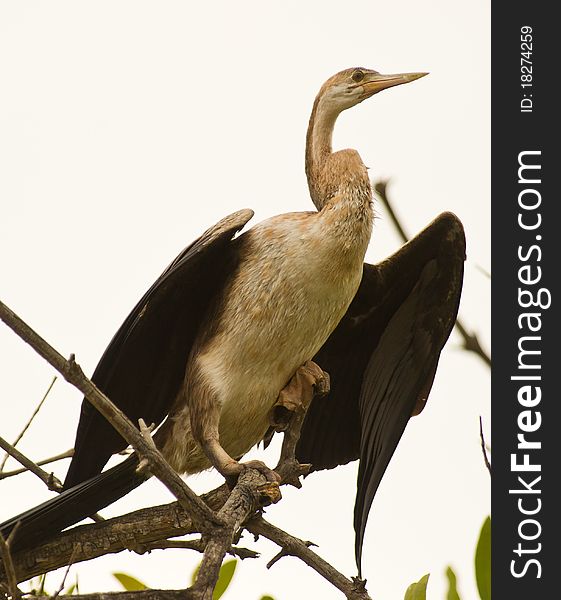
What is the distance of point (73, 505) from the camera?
3.48 metres

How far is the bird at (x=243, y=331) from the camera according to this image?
142 inches

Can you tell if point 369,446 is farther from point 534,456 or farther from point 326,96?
point 326,96

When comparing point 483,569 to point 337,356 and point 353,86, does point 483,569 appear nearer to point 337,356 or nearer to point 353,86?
point 337,356

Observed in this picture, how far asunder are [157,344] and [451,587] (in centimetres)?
126

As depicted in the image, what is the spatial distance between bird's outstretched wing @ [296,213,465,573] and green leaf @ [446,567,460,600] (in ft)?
2.56

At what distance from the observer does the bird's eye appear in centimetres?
418

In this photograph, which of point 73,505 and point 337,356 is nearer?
point 73,505

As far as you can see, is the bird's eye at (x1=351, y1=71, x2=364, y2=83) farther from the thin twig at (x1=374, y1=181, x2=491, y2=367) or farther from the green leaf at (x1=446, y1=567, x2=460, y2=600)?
the green leaf at (x1=446, y1=567, x2=460, y2=600)

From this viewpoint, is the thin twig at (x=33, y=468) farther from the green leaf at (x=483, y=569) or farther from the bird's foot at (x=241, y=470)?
the green leaf at (x=483, y=569)

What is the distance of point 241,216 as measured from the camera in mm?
3711

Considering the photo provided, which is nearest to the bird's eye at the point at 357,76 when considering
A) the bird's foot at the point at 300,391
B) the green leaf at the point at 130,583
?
the bird's foot at the point at 300,391

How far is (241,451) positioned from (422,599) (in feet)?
3.01

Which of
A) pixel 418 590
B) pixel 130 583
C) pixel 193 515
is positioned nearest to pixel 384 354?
pixel 418 590

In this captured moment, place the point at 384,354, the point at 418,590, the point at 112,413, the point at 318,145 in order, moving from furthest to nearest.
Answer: the point at 384,354, the point at 318,145, the point at 418,590, the point at 112,413
